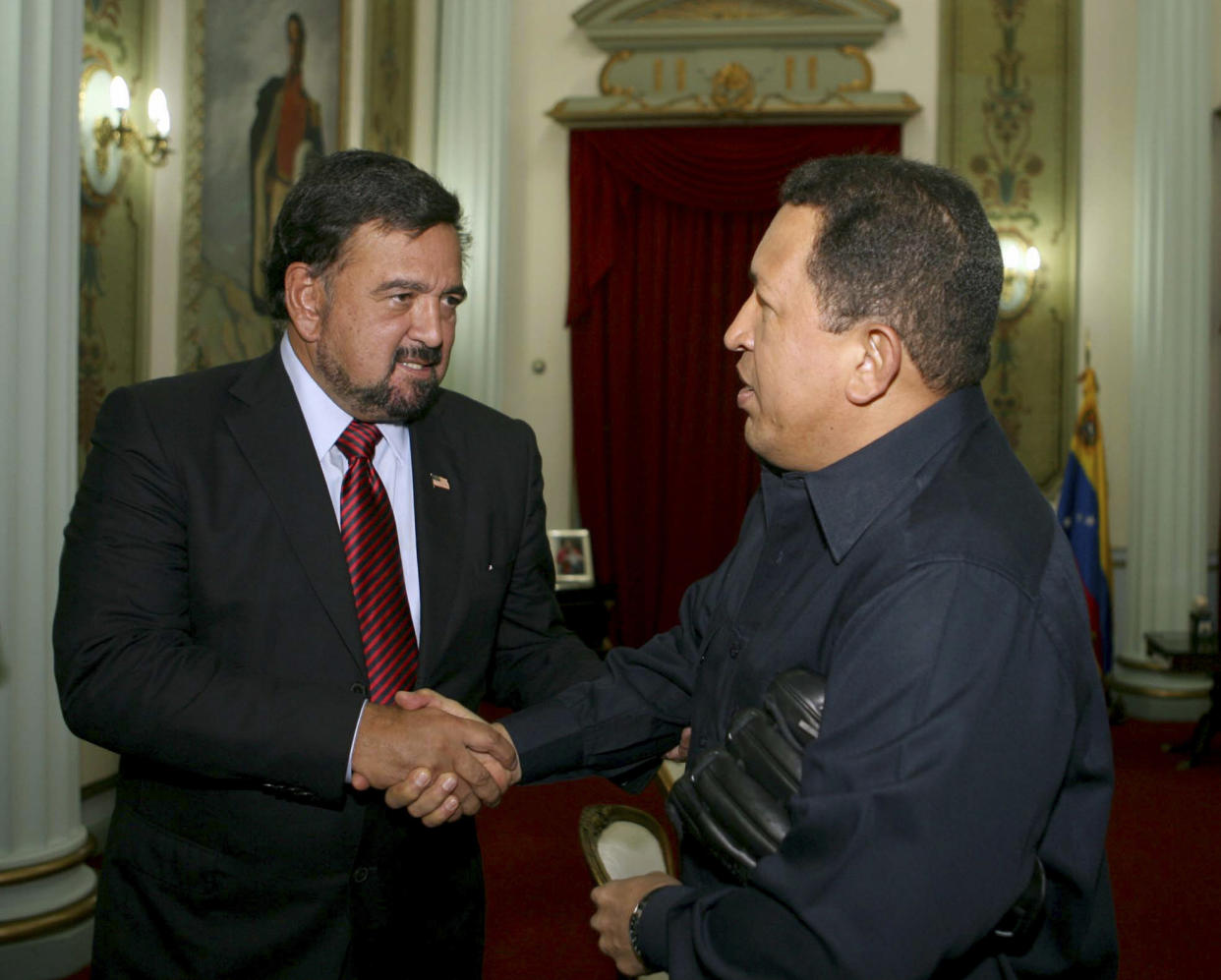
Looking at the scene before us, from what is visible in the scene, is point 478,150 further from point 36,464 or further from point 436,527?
point 436,527

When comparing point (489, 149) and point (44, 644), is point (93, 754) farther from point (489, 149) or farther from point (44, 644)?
point (489, 149)

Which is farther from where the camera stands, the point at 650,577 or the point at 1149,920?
the point at 650,577

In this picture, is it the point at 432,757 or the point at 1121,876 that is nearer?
→ the point at 432,757

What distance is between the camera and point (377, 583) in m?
2.09

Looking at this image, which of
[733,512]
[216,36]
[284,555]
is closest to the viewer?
[284,555]

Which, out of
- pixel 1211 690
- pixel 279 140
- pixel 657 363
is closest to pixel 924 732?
pixel 279 140

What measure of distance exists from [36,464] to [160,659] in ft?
5.51

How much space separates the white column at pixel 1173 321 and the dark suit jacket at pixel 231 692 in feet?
22.5

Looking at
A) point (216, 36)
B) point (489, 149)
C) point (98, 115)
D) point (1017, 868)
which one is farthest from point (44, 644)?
point (489, 149)

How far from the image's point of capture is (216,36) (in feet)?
19.5

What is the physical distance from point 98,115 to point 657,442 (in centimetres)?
502

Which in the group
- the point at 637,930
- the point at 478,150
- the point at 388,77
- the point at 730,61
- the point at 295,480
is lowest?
the point at 637,930

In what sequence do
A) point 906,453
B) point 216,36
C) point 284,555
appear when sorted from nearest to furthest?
1. point 906,453
2. point 284,555
3. point 216,36

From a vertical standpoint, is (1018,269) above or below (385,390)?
above
